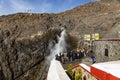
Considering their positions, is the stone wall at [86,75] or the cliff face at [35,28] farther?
the cliff face at [35,28]

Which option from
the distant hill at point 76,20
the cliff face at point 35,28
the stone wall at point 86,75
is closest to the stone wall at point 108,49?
the stone wall at point 86,75

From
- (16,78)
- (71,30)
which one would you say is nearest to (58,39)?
(71,30)

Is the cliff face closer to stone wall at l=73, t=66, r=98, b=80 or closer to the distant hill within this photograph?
the distant hill

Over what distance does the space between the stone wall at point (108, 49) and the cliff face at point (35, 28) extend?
1970 cm

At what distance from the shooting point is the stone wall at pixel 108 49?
20953 mm

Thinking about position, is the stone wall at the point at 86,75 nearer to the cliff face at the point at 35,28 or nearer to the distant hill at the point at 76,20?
the cliff face at the point at 35,28

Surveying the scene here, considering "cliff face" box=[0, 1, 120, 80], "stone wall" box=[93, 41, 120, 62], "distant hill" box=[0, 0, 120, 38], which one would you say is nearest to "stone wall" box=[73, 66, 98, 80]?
"stone wall" box=[93, 41, 120, 62]

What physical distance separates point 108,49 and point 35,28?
34054mm

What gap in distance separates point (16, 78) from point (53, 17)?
19.1 meters

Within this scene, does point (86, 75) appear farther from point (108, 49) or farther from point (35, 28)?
point (35, 28)

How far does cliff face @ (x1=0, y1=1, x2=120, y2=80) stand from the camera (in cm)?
4788

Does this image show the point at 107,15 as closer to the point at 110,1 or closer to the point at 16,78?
the point at 110,1

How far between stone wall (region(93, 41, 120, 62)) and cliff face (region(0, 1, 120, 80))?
19705 millimetres

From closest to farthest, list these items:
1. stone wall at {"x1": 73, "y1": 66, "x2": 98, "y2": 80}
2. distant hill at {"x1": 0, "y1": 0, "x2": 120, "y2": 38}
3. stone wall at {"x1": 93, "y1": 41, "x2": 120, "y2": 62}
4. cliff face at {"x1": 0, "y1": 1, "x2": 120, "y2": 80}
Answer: stone wall at {"x1": 73, "y1": 66, "x2": 98, "y2": 80} → stone wall at {"x1": 93, "y1": 41, "x2": 120, "y2": 62} → cliff face at {"x1": 0, "y1": 1, "x2": 120, "y2": 80} → distant hill at {"x1": 0, "y1": 0, "x2": 120, "y2": 38}
